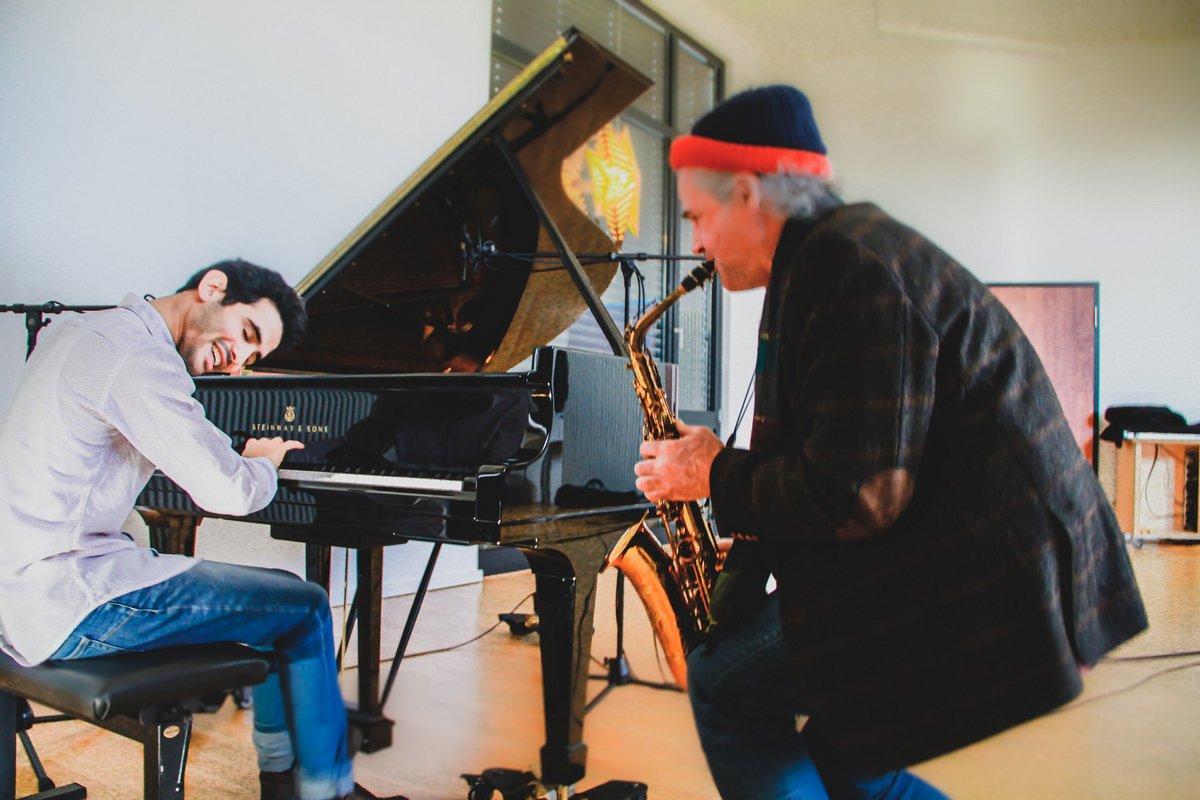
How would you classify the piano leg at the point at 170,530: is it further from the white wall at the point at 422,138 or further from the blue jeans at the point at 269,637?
the white wall at the point at 422,138

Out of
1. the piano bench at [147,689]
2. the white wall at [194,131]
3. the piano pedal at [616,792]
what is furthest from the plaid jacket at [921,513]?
the white wall at [194,131]

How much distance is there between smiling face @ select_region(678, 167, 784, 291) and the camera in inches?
43.8

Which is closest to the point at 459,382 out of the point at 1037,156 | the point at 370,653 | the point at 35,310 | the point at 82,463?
the point at 82,463

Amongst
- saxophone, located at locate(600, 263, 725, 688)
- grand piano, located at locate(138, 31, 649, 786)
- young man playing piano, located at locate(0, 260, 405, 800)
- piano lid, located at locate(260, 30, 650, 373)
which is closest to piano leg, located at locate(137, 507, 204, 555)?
grand piano, located at locate(138, 31, 649, 786)

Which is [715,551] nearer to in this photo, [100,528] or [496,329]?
[100,528]

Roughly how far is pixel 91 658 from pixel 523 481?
32.6 inches

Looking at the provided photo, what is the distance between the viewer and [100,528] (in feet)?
5.06

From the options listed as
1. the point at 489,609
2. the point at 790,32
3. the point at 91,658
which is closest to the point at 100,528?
the point at 91,658

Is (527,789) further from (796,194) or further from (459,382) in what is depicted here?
(796,194)

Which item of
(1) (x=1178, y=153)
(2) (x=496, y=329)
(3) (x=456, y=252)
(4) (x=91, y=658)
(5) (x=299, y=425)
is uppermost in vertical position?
(1) (x=1178, y=153)

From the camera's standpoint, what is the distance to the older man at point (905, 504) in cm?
93

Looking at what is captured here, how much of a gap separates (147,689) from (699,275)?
46.7 inches

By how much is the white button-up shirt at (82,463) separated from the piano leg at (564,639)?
0.64 meters

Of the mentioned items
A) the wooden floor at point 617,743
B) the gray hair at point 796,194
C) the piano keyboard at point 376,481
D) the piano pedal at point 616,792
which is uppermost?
the gray hair at point 796,194
